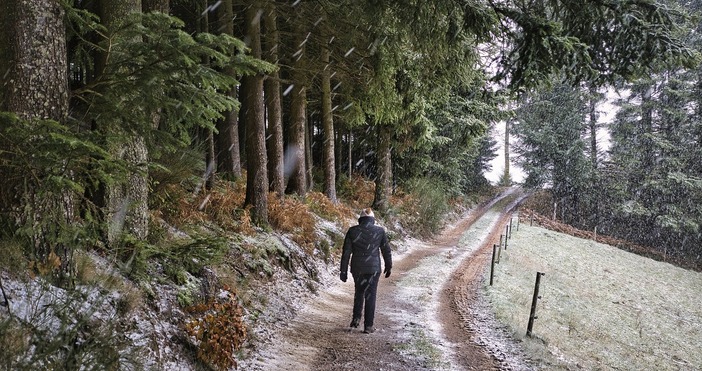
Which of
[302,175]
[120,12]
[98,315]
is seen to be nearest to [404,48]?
[302,175]

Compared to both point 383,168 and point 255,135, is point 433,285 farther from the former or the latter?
point 383,168

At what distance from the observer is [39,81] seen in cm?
403

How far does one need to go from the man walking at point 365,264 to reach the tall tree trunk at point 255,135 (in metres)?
3.83

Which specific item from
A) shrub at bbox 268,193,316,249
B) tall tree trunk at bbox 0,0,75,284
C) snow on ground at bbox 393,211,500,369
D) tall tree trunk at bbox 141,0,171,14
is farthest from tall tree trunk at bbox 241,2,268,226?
tall tree trunk at bbox 0,0,75,284

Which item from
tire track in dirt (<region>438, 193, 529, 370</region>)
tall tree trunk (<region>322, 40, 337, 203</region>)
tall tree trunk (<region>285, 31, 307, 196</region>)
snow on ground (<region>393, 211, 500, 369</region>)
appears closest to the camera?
tire track in dirt (<region>438, 193, 529, 370</region>)

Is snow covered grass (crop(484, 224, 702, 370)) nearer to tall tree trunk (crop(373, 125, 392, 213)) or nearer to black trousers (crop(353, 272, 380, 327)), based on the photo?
black trousers (crop(353, 272, 380, 327))

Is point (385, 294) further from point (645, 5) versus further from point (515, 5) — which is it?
point (645, 5)

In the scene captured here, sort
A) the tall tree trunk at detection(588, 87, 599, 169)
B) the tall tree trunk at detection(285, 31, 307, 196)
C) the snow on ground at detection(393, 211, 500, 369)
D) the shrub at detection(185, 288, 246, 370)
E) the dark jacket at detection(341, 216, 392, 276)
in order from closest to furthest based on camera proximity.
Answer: the shrub at detection(185, 288, 246, 370) < the snow on ground at detection(393, 211, 500, 369) < the dark jacket at detection(341, 216, 392, 276) < the tall tree trunk at detection(285, 31, 307, 196) < the tall tree trunk at detection(588, 87, 599, 169)

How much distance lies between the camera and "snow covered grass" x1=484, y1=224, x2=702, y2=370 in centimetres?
854

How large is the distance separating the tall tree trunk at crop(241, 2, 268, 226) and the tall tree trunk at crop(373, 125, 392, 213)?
942cm

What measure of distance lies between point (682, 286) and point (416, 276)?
703 inches

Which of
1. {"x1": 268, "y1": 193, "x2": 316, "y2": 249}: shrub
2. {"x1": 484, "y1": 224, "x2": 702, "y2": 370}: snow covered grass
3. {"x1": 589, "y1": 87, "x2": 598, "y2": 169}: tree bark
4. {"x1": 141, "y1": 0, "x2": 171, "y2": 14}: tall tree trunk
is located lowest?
{"x1": 484, "y1": 224, "x2": 702, "y2": 370}: snow covered grass

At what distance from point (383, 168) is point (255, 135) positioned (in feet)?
32.7

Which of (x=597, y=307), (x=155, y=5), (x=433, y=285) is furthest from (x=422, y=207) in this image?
(x=155, y=5)
